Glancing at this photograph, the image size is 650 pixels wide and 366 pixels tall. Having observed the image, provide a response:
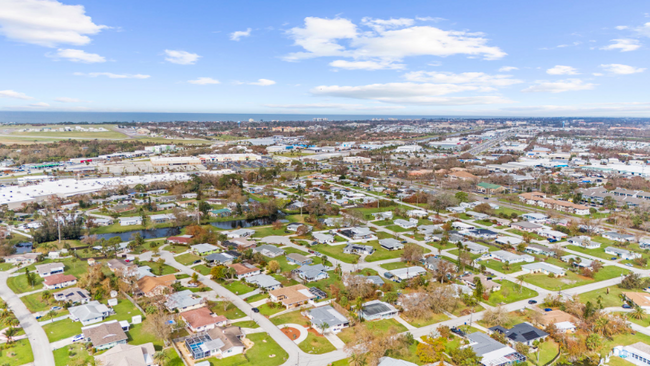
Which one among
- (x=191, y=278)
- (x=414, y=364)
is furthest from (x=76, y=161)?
(x=414, y=364)

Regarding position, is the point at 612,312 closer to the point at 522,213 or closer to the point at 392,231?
the point at 392,231

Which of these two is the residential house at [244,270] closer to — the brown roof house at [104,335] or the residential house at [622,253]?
the brown roof house at [104,335]

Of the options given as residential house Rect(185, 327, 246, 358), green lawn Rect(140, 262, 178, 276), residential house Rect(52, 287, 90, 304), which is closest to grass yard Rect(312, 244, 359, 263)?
green lawn Rect(140, 262, 178, 276)

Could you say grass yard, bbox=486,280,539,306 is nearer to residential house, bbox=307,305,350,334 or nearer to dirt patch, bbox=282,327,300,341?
residential house, bbox=307,305,350,334

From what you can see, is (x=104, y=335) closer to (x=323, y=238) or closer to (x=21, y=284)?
(x=21, y=284)

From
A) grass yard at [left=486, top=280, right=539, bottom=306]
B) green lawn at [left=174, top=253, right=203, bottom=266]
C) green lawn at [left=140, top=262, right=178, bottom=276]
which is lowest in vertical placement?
grass yard at [left=486, top=280, right=539, bottom=306]
